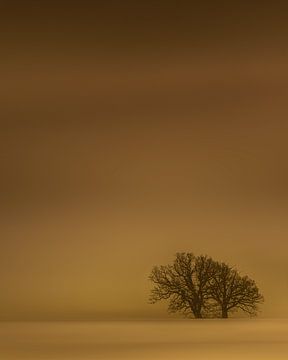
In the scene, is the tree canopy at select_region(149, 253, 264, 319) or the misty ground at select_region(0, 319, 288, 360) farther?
the tree canopy at select_region(149, 253, 264, 319)

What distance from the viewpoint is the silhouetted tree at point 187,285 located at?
2.79m

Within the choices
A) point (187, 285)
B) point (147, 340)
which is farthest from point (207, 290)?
point (147, 340)

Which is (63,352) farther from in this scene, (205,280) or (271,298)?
(271,298)

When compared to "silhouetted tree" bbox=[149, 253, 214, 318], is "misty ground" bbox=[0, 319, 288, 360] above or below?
below

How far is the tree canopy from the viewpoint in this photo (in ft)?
9.12

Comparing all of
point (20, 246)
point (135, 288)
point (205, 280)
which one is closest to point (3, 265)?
point (20, 246)

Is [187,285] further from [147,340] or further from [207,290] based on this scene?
[147,340]

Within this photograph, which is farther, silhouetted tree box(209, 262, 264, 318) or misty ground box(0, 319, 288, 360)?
silhouetted tree box(209, 262, 264, 318)

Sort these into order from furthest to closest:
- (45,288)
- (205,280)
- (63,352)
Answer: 1. (45,288)
2. (205,280)
3. (63,352)

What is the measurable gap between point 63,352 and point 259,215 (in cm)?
123

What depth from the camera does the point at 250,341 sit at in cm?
233

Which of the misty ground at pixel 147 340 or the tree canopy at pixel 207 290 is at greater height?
the tree canopy at pixel 207 290

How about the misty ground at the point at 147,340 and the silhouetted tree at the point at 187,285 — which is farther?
the silhouetted tree at the point at 187,285

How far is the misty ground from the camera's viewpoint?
2156 mm
